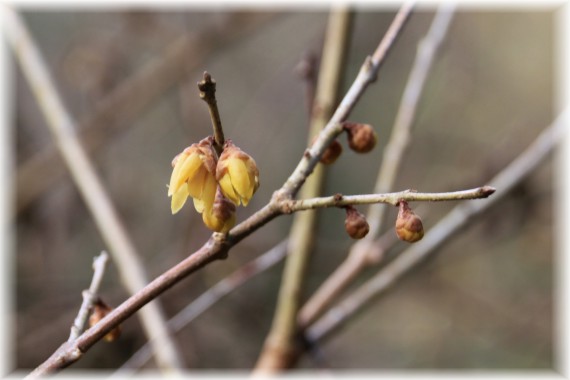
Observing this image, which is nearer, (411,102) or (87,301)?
(87,301)

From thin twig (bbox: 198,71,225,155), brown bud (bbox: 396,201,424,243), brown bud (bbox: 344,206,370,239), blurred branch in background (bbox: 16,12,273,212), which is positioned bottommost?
brown bud (bbox: 396,201,424,243)

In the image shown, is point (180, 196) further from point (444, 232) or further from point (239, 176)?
point (444, 232)

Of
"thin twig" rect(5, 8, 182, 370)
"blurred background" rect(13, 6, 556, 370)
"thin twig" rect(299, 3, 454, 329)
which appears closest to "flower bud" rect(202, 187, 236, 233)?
"thin twig" rect(5, 8, 182, 370)

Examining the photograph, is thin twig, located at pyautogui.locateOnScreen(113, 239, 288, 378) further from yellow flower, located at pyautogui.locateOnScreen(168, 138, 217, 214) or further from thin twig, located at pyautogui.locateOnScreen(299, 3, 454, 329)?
yellow flower, located at pyautogui.locateOnScreen(168, 138, 217, 214)

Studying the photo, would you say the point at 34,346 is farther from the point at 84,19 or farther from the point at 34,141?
the point at 84,19

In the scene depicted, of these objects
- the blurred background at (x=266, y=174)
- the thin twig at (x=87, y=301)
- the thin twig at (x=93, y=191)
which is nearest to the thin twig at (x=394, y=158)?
the thin twig at (x=93, y=191)

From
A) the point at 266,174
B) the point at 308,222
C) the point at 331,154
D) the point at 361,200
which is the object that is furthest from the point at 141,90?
the point at 361,200

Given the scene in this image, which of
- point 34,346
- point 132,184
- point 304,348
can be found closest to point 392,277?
point 304,348
